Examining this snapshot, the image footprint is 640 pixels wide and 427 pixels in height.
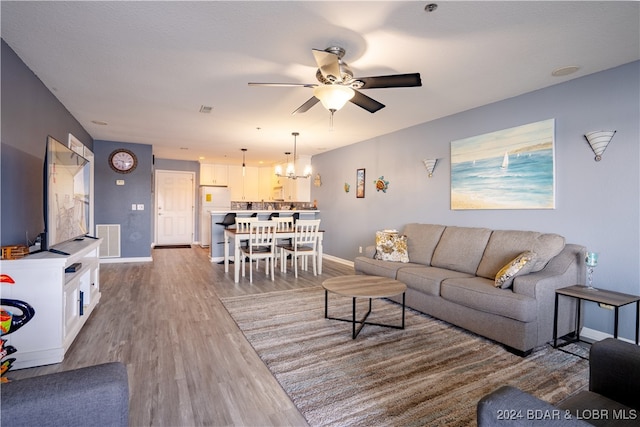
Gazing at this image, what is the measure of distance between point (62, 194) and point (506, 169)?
4.42 m

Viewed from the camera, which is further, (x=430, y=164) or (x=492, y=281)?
(x=430, y=164)

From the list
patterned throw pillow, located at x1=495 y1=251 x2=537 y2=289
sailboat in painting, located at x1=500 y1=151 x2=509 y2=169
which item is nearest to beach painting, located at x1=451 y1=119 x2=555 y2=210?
sailboat in painting, located at x1=500 y1=151 x2=509 y2=169

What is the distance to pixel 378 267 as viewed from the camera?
3977 millimetres

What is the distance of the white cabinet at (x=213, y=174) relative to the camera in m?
9.10

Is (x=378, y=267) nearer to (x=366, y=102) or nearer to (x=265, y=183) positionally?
(x=366, y=102)

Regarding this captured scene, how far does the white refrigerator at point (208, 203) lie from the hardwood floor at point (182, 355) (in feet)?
13.3

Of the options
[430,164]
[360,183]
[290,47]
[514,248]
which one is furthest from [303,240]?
[290,47]

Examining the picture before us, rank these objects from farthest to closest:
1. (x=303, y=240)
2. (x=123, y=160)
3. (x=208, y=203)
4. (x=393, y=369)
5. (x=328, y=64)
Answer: (x=208, y=203), (x=123, y=160), (x=303, y=240), (x=393, y=369), (x=328, y=64)

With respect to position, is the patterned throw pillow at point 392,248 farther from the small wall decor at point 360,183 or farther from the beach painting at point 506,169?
the small wall decor at point 360,183

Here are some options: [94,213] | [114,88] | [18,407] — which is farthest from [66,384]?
[94,213]

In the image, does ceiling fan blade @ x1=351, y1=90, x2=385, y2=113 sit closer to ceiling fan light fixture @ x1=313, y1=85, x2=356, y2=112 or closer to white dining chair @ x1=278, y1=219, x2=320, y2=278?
ceiling fan light fixture @ x1=313, y1=85, x2=356, y2=112

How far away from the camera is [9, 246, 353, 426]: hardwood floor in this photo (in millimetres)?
1829

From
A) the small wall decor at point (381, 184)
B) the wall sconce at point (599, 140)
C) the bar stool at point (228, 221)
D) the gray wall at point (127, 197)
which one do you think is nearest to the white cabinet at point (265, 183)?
the bar stool at point (228, 221)

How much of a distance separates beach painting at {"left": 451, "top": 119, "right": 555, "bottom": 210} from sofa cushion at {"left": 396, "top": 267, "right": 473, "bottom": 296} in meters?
0.98
